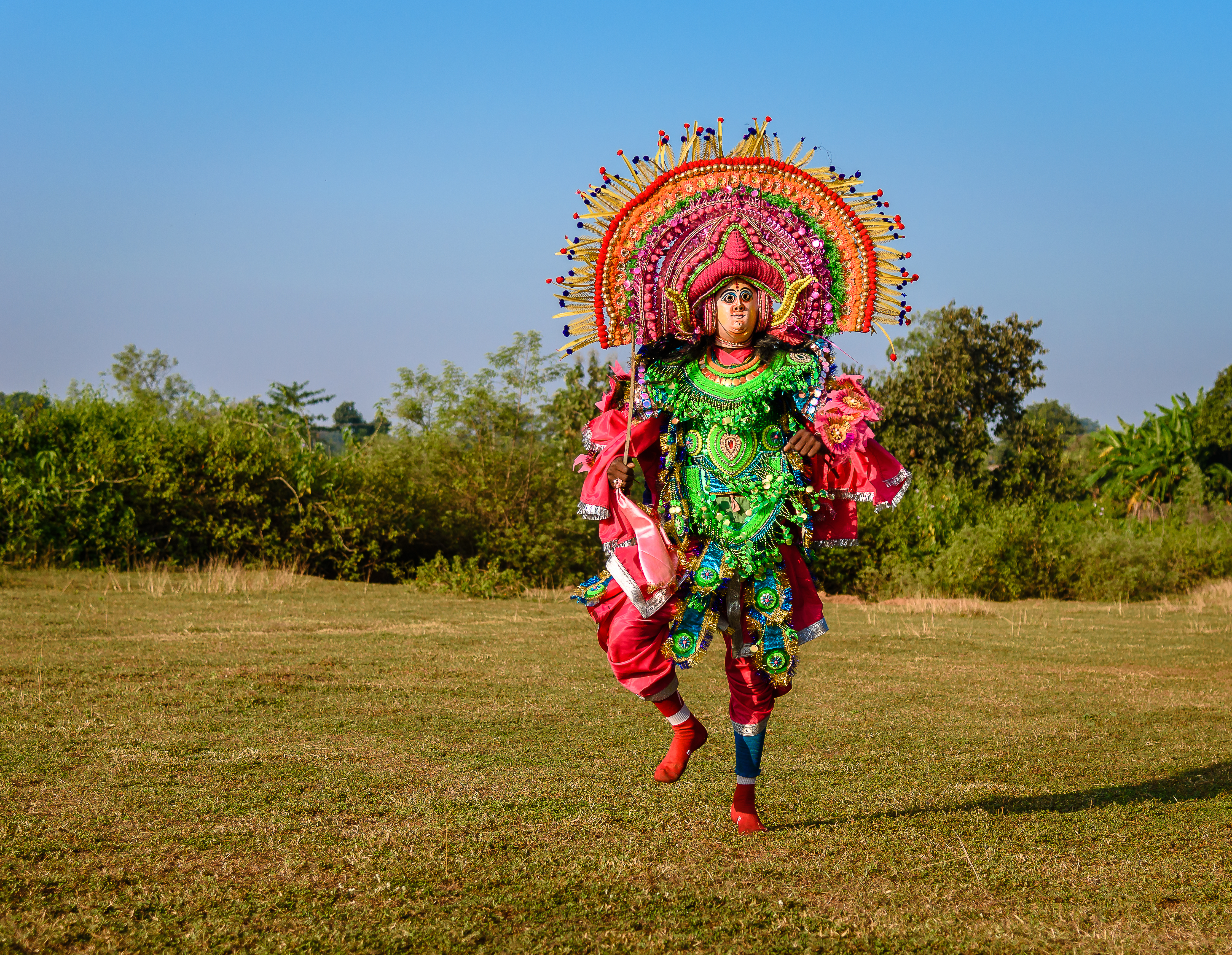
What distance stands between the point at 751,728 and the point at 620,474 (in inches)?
48.2

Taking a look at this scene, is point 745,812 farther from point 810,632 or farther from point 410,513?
point 410,513

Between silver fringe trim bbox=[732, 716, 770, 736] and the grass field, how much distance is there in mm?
428

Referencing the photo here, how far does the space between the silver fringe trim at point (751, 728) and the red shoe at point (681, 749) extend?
0.48ft

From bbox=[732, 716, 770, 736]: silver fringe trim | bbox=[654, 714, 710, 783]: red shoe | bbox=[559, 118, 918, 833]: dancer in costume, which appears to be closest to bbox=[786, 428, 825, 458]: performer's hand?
bbox=[559, 118, 918, 833]: dancer in costume

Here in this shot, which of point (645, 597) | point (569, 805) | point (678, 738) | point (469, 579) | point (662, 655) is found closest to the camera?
point (645, 597)

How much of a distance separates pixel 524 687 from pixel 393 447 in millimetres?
10729

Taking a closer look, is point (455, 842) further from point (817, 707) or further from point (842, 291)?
point (817, 707)

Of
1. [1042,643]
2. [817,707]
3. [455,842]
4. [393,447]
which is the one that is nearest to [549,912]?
[455,842]

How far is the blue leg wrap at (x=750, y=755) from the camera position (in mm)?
4559

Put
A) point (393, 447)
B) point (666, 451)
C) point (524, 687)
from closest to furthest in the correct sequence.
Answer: point (666, 451)
point (524, 687)
point (393, 447)

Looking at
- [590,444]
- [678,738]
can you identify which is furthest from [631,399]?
[678,738]

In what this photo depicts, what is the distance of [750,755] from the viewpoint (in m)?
4.56

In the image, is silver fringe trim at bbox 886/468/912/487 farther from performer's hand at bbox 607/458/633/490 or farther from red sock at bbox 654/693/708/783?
red sock at bbox 654/693/708/783

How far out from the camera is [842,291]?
16.2 ft
